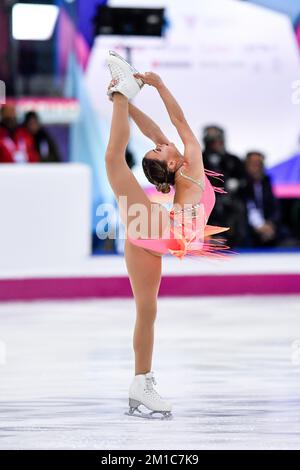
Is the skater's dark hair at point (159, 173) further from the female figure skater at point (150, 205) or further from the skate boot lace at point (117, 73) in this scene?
the skate boot lace at point (117, 73)

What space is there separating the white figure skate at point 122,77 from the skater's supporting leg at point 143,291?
0.53 m

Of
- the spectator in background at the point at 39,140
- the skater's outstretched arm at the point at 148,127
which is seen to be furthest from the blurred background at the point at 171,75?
the skater's outstretched arm at the point at 148,127

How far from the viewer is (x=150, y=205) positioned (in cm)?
375

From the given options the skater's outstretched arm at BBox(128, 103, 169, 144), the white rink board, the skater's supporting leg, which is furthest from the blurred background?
the skater's supporting leg

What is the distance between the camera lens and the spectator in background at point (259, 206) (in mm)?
8766

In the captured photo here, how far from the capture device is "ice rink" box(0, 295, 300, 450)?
11.6 ft

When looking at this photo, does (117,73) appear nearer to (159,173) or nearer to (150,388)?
(159,173)

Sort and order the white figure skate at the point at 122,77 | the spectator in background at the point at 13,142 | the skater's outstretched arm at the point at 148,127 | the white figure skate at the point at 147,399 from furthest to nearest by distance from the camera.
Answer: the spectator in background at the point at 13,142, the skater's outstretched arm at the point at 148,127, the white figure skate at the point at 147,399, the white figure skate at the point at 122,77

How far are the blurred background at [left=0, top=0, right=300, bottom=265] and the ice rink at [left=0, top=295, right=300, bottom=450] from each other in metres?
2.44

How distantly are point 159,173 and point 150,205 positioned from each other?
0.14 m

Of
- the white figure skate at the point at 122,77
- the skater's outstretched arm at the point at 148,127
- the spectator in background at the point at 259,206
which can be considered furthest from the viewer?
the spectator in background at the point at 259,206

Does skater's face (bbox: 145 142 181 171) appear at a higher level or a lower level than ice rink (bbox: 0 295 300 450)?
higher

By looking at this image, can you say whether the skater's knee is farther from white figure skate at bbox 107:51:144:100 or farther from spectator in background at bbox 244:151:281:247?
spectator in background at bbox 244:151:281:247

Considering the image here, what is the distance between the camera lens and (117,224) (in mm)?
8641
